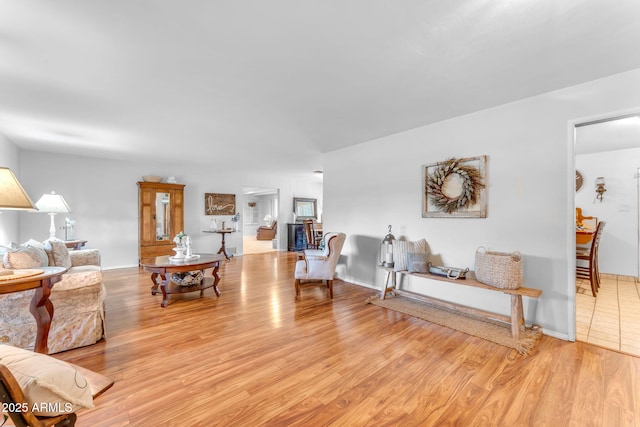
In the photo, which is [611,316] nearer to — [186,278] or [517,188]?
[517,188]

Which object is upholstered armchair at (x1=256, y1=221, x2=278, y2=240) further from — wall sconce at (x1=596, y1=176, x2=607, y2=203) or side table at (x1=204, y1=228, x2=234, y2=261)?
wall sconce at (x1=596, y1=176, x2=607, y2=203)

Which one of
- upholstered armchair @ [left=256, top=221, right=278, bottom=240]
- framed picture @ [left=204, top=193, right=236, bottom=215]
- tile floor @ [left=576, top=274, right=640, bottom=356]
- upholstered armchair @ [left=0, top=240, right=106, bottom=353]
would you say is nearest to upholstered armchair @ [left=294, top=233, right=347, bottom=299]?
upholstered armchair @ [left=0, top=240, right=106, bottom=353]

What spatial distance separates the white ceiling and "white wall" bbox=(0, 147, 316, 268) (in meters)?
1.86

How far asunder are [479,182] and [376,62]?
6.21 feet

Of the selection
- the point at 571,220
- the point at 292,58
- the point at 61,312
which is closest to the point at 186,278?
the point at 61,312

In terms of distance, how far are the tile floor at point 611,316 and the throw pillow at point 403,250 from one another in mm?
1682

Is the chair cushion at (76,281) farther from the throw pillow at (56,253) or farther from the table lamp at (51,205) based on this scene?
the table lamp at (51,205)

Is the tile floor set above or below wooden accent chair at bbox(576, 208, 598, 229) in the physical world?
below

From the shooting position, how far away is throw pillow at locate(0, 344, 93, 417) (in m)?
0.82

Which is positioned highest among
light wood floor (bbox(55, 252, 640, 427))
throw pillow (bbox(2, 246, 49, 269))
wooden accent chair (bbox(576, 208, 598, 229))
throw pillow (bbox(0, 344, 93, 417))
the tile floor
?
wooden accent chair (bbox(576, 208, 598, 229))

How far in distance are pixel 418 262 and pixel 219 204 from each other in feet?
19.2

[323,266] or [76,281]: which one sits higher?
[76,281]

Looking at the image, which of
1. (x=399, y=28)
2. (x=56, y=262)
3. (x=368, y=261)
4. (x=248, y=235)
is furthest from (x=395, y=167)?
(x=248, y=235)

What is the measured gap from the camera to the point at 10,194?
1584mm
